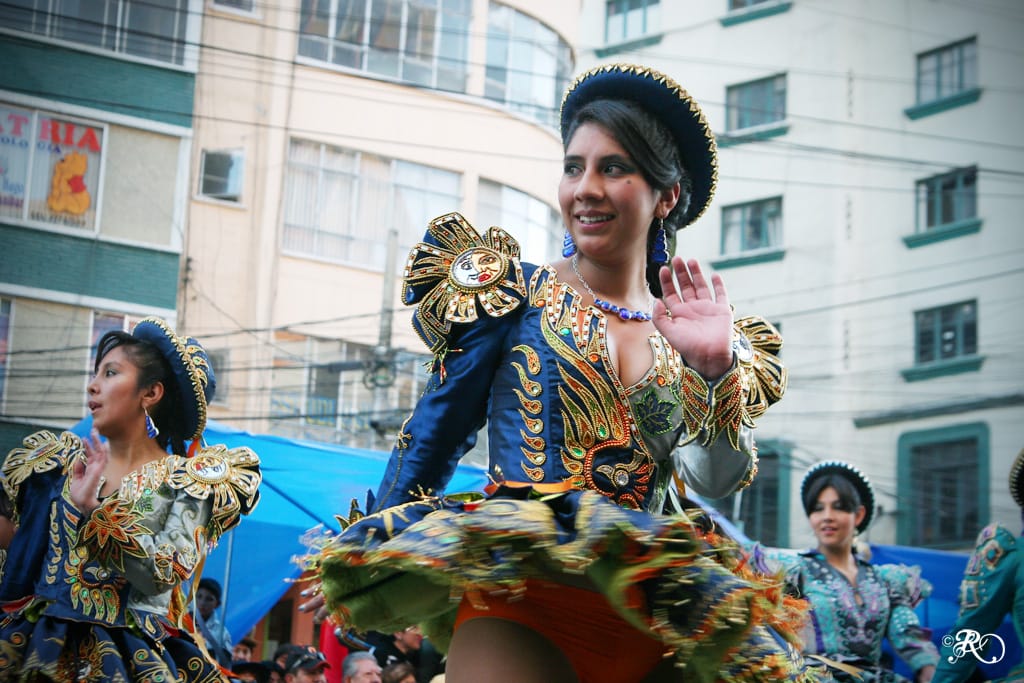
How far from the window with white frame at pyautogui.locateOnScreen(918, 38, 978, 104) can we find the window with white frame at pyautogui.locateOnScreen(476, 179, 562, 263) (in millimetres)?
7712

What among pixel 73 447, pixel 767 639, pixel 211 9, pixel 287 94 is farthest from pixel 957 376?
pixel 767 639

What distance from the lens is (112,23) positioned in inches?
759

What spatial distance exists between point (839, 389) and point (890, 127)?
496 cm

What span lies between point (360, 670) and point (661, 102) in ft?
14.9

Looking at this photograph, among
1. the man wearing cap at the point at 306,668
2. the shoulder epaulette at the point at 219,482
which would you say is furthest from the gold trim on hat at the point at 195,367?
the man wearing cap at the point at 306,668

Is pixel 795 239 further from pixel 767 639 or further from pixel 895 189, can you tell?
pixel 767 639

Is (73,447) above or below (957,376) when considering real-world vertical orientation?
below

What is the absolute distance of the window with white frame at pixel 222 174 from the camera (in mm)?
20219

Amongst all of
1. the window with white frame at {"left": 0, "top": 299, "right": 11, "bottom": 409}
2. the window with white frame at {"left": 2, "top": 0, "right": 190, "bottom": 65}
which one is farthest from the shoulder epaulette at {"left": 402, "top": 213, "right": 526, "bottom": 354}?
the window with white frame at {"left": 2, "top": 0, "right": 190, "bottom": 65}

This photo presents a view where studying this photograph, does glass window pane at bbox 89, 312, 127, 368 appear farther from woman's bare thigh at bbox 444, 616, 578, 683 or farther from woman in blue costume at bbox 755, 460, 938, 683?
woman's bare thigh at bbox 444, 616, 578, 683

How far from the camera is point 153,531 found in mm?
5449

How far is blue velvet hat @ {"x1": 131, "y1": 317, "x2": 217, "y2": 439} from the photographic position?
20.0ft

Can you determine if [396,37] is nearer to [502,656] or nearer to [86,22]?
[86,22]

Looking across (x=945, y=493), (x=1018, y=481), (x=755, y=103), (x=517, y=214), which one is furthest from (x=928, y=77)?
(x=1018, y=481)
